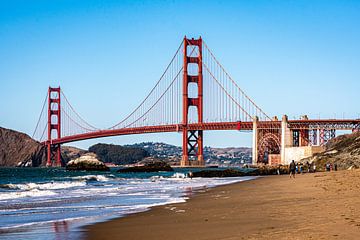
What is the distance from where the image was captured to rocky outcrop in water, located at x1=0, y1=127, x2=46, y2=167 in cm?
12125

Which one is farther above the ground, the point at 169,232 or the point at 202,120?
the point at 202,120

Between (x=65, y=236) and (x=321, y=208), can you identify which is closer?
(x=65, y=236)

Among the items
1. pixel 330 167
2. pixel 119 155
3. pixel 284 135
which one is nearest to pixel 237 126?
pixel 284 135

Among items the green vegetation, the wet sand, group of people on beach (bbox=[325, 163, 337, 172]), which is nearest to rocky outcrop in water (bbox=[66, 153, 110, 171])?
group of people on beach (bbox=[325, 163, 337, 172])

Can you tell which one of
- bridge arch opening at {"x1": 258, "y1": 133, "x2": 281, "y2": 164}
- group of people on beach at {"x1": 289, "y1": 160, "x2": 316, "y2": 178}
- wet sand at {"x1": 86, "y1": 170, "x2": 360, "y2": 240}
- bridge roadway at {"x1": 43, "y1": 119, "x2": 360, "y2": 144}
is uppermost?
bridge roadway at {"x1": 43, "y1": 119, "x2": 360, "y2": 144}

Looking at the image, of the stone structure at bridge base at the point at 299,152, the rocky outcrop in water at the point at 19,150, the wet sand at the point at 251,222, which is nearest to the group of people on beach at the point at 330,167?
the wet sand at the point at 251,222

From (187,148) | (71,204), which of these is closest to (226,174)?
(71,204)

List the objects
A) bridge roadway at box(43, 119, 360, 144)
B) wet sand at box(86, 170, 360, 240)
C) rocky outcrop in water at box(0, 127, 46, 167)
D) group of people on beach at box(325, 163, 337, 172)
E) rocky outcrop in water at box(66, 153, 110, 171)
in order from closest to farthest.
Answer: wet sand at box(86, 170, 360, 240), group of people on beach at box(325, 163, 337, 172), bridge roadway at box(43, 119, 360, 144), rocky outcrop in water at box(66, 153, 110, 171), rocky outcrop in water at box(0, 127, 46, 167)

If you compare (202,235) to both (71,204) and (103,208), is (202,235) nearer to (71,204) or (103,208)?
(103,208)

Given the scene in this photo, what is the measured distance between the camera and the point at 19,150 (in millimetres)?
133375

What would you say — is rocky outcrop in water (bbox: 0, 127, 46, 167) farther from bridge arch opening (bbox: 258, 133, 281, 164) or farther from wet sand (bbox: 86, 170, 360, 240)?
wet sand (bbox: 86, 170, 360, 240)

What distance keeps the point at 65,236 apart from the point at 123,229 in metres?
1.24

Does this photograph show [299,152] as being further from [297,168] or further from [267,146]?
[297,168]

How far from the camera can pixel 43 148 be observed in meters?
120
